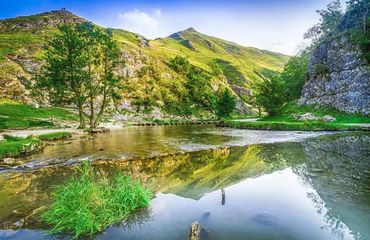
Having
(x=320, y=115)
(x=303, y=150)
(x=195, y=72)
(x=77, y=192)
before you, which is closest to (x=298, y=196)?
(x=77, y=192)

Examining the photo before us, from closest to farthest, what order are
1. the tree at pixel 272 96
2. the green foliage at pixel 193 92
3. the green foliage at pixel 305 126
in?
the green foliage at pixel 305 126
the tree at pixel 272 96
the green foliage at pixel 193 92

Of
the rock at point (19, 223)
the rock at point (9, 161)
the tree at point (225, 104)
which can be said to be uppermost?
the tree at point (225, 104)

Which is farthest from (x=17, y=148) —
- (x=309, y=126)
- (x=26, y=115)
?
(x=26, y=115)

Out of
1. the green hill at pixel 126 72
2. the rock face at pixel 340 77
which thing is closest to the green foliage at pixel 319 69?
the rock face at pixel 340 77

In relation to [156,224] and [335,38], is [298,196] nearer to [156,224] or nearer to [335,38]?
[156,224]

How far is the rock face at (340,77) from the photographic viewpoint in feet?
182

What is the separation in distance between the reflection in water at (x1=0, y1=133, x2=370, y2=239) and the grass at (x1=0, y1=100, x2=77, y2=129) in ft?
173

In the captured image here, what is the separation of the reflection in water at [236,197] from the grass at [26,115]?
5271cm

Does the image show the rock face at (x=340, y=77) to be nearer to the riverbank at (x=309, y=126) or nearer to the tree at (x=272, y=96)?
the tree at (x=272, y=96)

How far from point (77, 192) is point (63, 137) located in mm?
33556

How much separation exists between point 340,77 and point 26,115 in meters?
84.0

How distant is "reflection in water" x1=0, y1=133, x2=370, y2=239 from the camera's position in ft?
31.2

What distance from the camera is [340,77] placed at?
61.7m

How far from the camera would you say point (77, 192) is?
10586 millimetres
